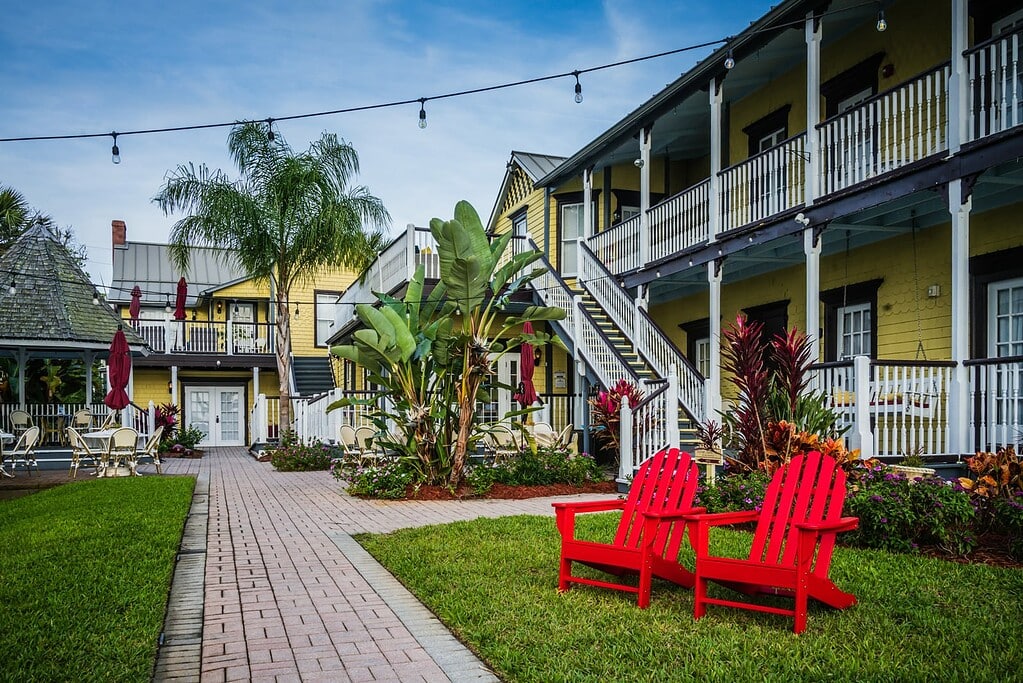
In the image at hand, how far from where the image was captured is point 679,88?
1522cm

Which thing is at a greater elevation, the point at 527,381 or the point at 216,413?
the point at 527,381

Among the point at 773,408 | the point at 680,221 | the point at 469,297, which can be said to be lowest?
the point at 773,408

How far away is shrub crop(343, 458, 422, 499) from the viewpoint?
489 inches

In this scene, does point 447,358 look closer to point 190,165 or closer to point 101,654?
point 101,654

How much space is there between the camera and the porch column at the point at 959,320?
9.94 m

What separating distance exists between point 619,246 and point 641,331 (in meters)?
2.99

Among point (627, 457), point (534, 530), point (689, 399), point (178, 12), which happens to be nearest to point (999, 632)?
point (534, 530)

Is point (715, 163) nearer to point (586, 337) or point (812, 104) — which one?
point (812, 104)

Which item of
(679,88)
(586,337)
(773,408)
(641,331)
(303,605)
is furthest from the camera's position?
(586,337)

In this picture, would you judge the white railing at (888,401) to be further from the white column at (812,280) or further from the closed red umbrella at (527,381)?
the closed red umbrella at (527,381)

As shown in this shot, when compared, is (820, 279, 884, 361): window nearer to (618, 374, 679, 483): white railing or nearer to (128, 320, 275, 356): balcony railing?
(618, 374, 679, 483): white railing

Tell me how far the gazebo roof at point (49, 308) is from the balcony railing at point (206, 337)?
18.8ft

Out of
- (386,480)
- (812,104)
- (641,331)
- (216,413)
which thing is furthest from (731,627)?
(216,413)

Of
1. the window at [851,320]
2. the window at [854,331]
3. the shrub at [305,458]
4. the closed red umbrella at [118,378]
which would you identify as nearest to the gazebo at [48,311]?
the closed red umbrella at [118,378]
